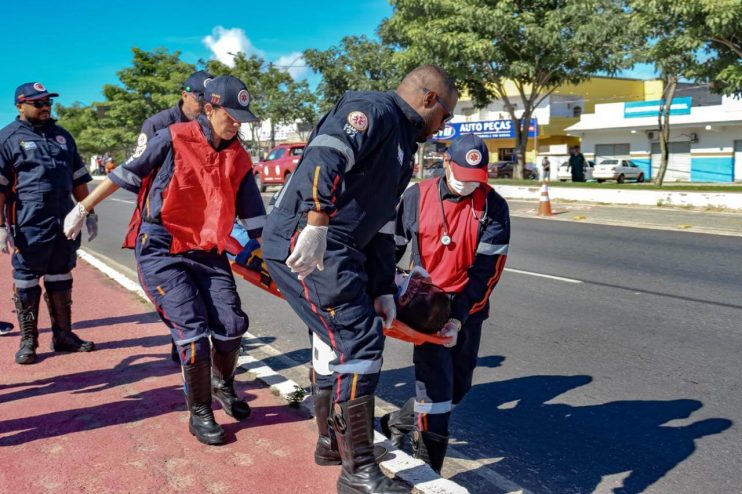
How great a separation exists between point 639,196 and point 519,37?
864 centimetres

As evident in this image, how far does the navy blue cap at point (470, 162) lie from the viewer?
11.4 ft

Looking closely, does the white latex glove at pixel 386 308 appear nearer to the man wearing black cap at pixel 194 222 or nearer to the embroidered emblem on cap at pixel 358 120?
the embroidered emblem on cap at pixel 358 120

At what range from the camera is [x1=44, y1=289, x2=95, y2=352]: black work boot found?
225 inches

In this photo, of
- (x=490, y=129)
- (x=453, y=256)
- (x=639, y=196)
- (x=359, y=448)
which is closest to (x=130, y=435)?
(x=359, y=448)

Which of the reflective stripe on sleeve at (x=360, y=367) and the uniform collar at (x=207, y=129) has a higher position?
A: the uniform collar at (x=207, y=129)

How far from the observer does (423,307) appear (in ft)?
10.1

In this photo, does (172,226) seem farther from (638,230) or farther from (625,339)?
(638,230)

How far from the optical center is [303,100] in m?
39.8

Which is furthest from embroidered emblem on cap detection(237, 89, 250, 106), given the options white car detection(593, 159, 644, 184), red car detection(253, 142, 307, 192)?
white car detection(593, 159, 644, 184)

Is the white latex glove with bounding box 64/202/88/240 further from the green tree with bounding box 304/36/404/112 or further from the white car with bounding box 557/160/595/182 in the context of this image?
the white car with bounding box 557/160/595/182

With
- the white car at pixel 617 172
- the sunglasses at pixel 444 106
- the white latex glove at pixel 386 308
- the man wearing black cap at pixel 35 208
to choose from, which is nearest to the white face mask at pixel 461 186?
the sunglasses at pixel 444 106

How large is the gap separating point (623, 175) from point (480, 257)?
37.7 meters

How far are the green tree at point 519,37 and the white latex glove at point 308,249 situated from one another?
22328 mm

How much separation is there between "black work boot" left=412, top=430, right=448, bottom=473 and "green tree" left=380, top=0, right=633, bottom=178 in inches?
859
